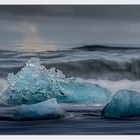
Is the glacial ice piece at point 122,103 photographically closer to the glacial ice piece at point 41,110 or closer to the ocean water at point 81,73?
the ocean water at point 81,73

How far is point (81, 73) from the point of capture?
9617 millimetres

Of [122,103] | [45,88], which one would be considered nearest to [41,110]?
[45,88]

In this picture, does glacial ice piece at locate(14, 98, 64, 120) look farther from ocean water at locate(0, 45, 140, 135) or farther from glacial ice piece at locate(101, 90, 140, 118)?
glacial ice piece at locate(101, 90, 140, 118)

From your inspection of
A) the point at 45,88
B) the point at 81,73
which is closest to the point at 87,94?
the point at 81,73

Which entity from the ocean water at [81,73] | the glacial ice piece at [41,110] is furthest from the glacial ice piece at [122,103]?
the glacial ice piece at [41,110]

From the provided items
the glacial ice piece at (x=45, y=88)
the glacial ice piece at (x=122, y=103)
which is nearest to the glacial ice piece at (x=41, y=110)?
the glacial ice piece at (x=45, y=88)

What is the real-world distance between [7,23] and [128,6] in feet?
2.10

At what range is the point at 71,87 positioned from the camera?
31.5 feet

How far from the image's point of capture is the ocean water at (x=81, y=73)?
31.5 feet

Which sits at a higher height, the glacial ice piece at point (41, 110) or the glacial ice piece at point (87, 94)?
the glacial ice piece at point (87, 94)

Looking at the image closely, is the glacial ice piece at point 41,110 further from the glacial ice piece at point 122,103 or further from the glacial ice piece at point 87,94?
the glacial ice piece at point 122,103

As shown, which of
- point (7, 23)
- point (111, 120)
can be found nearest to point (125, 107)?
point (111, 120)

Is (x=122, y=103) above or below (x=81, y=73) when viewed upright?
below

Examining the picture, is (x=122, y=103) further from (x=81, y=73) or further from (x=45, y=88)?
(x=45, y=88)
